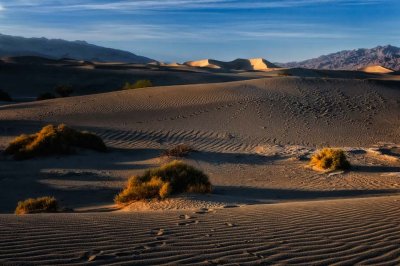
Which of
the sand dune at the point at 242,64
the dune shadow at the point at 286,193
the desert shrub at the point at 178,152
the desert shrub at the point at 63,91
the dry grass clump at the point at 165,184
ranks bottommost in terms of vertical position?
the dune shadow at the point at 286,193

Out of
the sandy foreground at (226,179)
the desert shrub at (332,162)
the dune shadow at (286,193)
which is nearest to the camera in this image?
the sandy foreground at (226,179)

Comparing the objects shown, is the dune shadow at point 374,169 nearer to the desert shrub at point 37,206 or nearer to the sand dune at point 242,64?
the desert shrub at point 37,206

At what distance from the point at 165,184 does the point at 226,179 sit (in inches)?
166

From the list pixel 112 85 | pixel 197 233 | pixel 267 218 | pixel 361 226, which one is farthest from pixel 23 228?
pixel 112 85

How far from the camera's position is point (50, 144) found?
17688 millimetres

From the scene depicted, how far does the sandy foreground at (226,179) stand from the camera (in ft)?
18.3

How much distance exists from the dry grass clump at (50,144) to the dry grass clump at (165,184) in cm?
681

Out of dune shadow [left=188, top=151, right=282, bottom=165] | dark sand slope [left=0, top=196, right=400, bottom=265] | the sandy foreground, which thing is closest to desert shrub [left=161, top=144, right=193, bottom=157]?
dune shadow [left=188, top=151, right=282, bottom=165]

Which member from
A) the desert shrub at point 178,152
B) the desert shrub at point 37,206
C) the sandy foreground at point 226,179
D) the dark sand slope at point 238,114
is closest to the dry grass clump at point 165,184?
the sandy foreground at point 226,179

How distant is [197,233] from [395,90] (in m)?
30.6

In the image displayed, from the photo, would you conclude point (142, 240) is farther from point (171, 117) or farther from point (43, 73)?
point (43, 73)

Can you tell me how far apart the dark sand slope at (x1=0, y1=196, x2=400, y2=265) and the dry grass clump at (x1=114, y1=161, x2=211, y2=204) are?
2737 millimetres

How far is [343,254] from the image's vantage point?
18.4ft

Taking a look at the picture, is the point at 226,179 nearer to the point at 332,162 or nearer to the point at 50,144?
the point at 332,162
